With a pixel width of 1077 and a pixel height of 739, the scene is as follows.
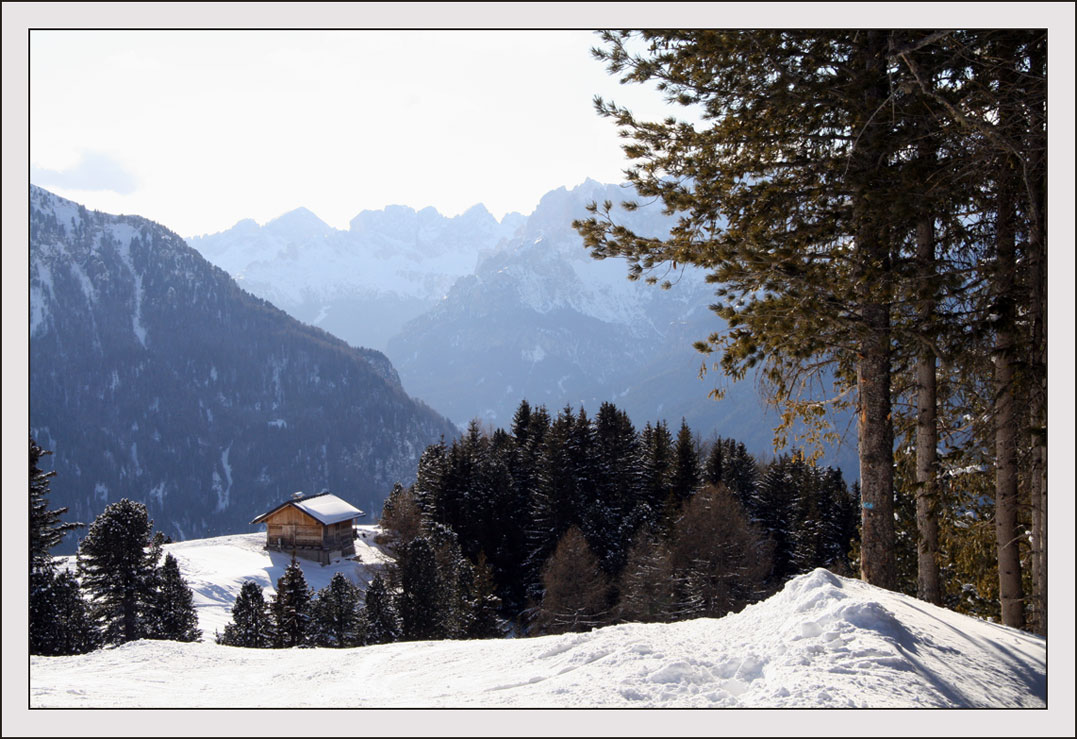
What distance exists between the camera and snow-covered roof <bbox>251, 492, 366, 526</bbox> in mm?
52219

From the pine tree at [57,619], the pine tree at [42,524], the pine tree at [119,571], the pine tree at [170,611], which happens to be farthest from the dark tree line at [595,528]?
the pine tree at [42,524]

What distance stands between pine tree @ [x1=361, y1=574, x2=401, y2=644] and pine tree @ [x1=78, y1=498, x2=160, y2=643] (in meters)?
7.60

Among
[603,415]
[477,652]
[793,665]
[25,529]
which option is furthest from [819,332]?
[603,415]

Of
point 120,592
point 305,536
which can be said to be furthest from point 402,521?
point 120,592

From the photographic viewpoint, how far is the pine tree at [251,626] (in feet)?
88.1

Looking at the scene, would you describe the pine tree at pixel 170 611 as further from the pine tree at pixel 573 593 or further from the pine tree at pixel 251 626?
the pine tree at pixel 573 593

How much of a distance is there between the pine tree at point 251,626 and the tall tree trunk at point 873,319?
2319 centimetres

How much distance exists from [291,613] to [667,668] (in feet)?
77.2

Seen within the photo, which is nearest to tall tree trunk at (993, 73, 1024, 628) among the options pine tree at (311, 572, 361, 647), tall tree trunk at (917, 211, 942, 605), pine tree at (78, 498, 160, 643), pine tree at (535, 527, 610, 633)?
tall tree trunk at (917, 211, 942, 605)

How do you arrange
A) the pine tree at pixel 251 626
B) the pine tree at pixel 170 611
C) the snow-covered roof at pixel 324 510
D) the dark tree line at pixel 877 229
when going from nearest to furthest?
the dark tree line at pixel 877 229
the pine tree at pixel 170 611
the pine tree at pixel 251 626
the snow-covered roof at pixel 324 510

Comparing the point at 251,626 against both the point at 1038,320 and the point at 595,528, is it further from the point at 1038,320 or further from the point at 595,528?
the point at 1038,320

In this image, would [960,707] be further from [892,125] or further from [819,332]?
[892,125]

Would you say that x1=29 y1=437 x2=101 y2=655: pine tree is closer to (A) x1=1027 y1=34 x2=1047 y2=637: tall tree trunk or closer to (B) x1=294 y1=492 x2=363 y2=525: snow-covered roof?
(A) x1=1027 y1=34 x2=1047 y2=637: tall tree trunk

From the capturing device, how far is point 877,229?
8641mm
